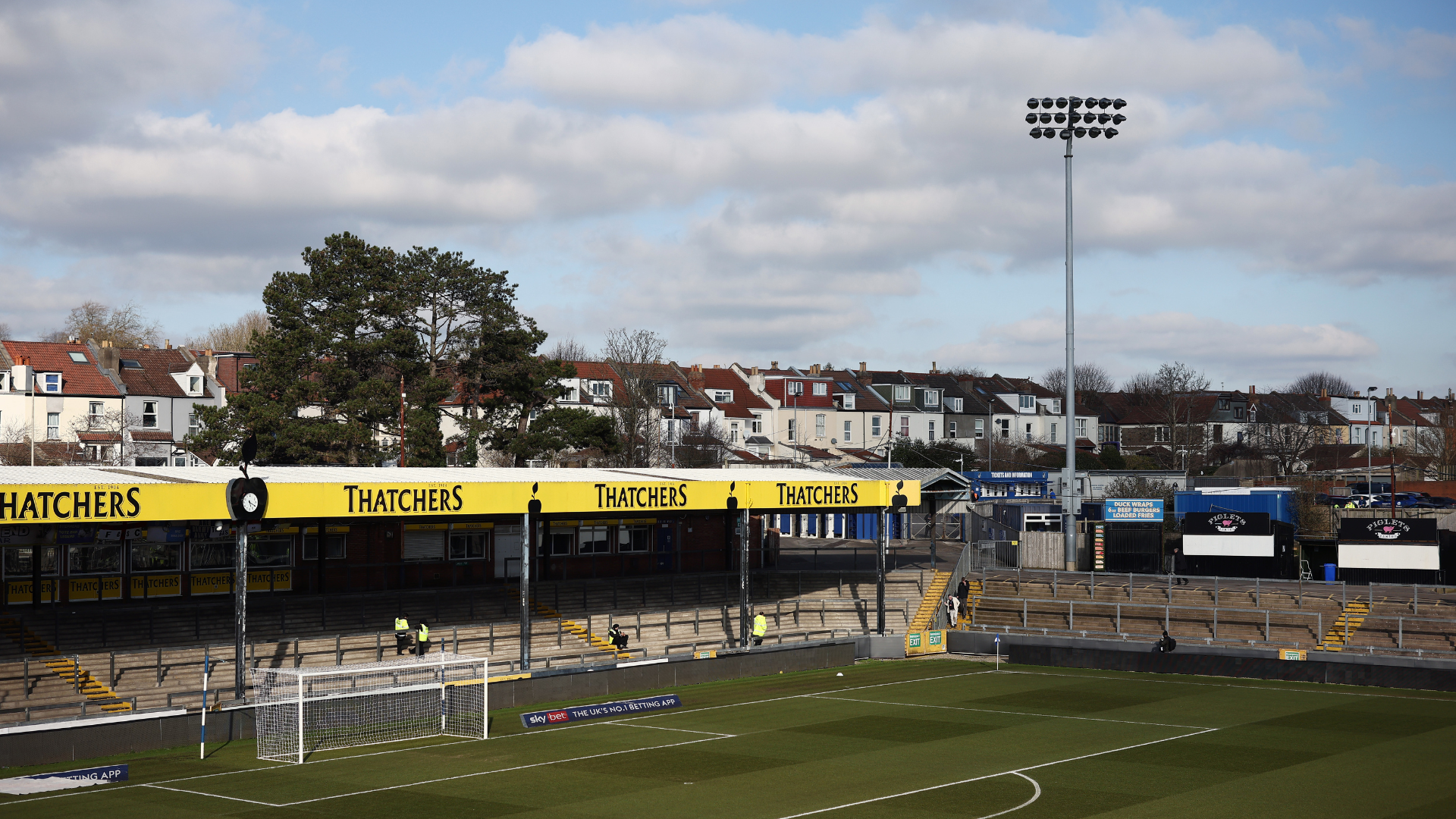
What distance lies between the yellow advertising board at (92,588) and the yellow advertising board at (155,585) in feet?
Result: 1.54

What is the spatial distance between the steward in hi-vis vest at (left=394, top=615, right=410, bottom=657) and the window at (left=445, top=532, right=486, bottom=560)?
7875 millimetres

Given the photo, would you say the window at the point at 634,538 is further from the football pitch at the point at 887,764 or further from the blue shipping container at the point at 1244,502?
the blue shipping container at the point at 1244,502

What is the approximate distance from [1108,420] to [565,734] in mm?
110702

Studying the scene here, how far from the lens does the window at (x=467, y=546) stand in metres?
44.3

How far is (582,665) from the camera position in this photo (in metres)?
34.4

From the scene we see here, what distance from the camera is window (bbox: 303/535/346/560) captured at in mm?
40719

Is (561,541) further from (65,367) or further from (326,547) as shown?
(65,367)

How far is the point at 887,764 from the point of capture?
2494 centimetres

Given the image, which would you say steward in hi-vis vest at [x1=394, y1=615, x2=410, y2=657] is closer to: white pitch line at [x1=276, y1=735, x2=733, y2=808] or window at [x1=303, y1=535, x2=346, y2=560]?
window at [x1=303, y1=535, x2=346, y2=560]

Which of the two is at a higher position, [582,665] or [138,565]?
[138,565]

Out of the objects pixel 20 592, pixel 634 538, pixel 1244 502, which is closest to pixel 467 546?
pixel 634 538

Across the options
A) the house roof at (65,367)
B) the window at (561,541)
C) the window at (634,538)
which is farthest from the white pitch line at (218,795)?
the house roof at (65,367)

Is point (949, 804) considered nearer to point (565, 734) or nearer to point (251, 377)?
point (565, 734)

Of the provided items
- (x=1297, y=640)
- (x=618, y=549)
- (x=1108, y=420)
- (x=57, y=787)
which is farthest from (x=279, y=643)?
(x=1108, y=420)
